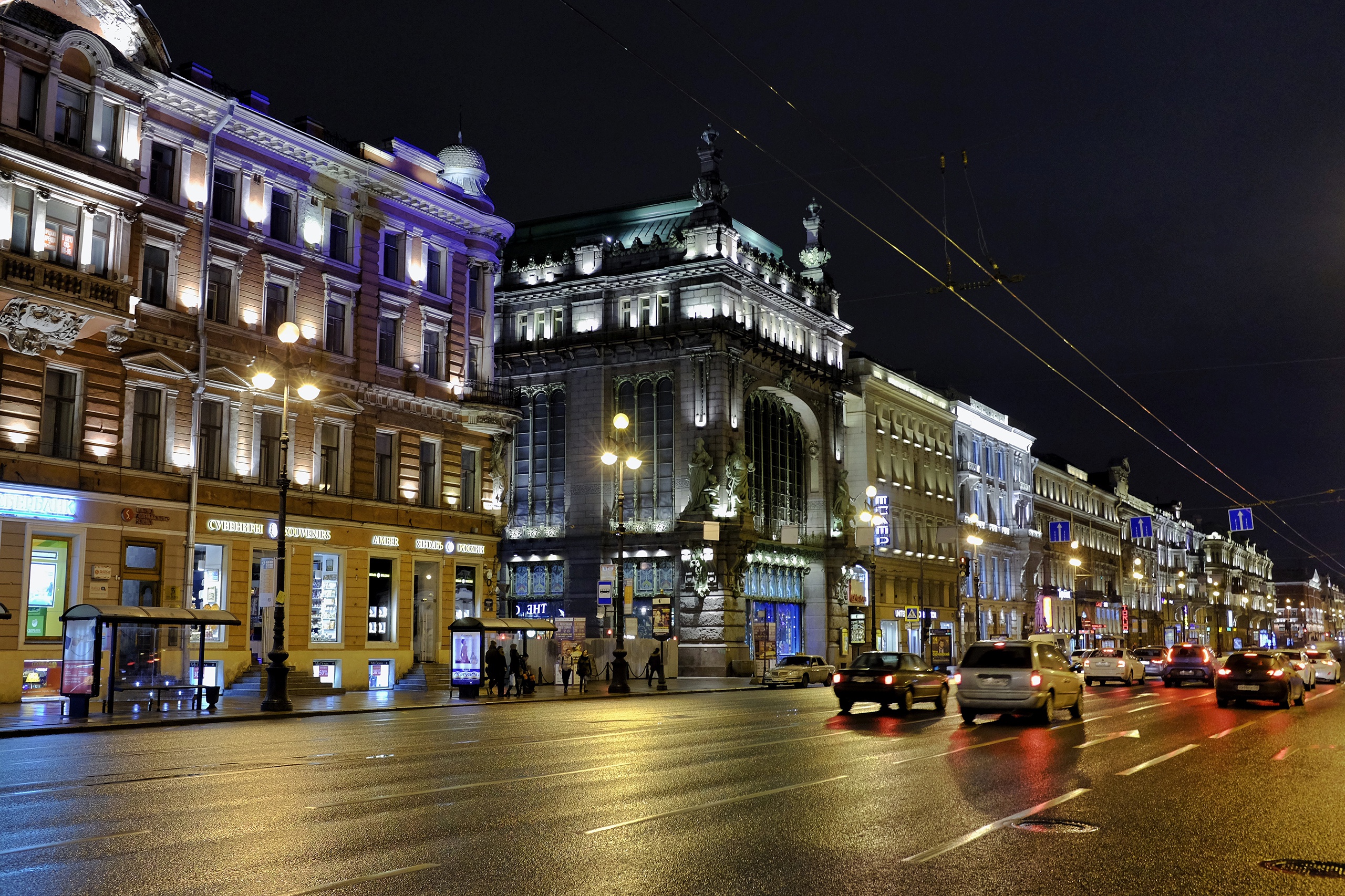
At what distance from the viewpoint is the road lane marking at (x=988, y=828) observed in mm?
9523

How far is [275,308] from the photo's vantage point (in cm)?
3966

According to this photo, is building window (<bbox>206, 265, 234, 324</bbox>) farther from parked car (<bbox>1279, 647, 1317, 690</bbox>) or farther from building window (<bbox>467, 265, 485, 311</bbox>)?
parked car (<bbox>1279, 647, 1317, 690</bbox>)

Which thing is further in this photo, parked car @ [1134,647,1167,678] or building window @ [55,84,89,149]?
parked car @ [1134,647,1167,678]

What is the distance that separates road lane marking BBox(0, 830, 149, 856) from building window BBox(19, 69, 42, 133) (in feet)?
85.8

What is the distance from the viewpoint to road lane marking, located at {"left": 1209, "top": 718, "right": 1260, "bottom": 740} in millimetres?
21795

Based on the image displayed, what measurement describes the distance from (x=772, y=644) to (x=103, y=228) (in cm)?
3809

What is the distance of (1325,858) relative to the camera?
9695 mm

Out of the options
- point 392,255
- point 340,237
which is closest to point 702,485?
point 392,255

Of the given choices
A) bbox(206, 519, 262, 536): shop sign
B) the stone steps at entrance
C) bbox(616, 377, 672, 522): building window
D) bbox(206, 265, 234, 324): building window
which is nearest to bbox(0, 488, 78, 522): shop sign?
bbox(206, 519, 262, 536): shop sign

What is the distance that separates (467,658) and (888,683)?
1521 cm

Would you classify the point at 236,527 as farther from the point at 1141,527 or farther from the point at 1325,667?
the point at 1141,527

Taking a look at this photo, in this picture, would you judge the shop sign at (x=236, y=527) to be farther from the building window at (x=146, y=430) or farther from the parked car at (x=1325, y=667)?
the parked car at (x=1325, y=667)

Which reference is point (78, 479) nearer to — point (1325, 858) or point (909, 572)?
point (1325, 858)

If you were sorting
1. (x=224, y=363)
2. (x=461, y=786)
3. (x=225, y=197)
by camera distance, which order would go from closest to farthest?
1. (x=461, y=786)
2. (x=224, y=363)
3. (x=225, y=197)
